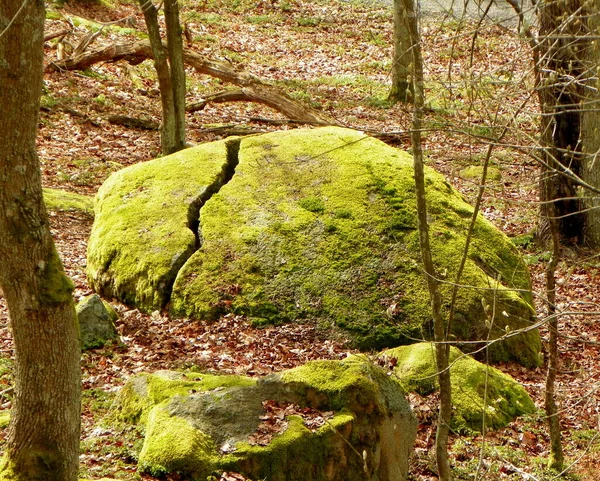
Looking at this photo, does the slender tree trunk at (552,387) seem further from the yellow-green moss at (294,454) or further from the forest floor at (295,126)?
the yellow-green moss at (294,454)

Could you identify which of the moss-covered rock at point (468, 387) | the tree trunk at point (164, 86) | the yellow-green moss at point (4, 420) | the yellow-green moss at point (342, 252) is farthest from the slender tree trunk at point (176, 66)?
the yellow-green moss at point (4, 420)

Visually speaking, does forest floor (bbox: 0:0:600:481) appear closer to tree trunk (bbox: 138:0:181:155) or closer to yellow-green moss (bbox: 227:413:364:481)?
yellow-green moss (bbox: 227:413:364:481)

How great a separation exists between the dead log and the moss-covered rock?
22.9ft

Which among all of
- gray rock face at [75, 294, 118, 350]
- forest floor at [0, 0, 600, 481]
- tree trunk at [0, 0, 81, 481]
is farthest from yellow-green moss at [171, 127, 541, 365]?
tree trunk at [0, 0, 81, 481]

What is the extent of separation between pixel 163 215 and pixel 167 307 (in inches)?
44.7

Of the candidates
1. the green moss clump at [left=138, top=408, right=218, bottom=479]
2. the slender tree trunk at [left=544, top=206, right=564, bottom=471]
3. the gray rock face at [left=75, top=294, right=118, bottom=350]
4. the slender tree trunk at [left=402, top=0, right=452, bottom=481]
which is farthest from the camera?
the gray rock face at [left=75, top=294, right=118, bottom=350]

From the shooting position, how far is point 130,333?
23.7ft

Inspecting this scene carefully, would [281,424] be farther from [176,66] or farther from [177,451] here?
[176,66]

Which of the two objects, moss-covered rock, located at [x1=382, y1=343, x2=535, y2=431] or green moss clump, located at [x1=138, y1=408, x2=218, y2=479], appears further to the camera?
moss-covered rock, located at [x1=382, y1=343, x2=535, y2=431]

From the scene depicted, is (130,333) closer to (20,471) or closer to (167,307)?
(167,307)

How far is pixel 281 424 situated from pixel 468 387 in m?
2.37

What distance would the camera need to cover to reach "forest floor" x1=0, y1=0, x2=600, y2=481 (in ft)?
16.6

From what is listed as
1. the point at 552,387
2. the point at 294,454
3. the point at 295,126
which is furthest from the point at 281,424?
the point at 295,126

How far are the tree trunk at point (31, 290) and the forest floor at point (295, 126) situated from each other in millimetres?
939
